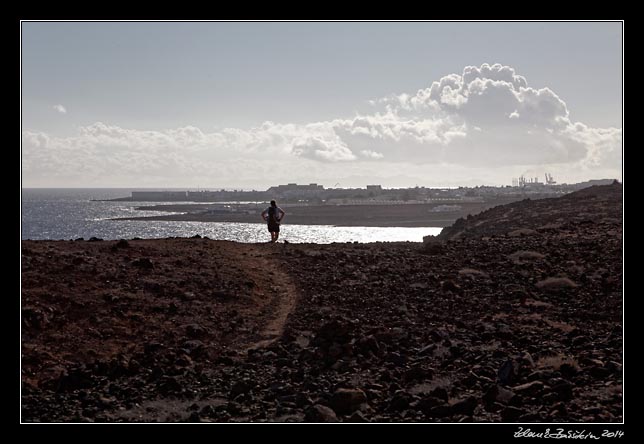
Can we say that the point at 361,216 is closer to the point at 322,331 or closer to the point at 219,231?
the point at 219,231

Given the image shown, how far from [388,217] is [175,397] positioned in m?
110

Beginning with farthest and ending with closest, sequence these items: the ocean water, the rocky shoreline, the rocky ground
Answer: the rocky shoreline < the ocean water < the rocky ground

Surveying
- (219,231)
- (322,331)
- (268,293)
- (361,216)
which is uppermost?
(361,216)

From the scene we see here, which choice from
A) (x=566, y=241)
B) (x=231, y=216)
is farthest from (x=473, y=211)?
(x=566, y=241)

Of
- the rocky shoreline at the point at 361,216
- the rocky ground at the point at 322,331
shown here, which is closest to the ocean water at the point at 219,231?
the rocky shoreline at the point at 361,216

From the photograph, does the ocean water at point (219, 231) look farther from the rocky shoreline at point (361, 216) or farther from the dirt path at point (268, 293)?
the dirt path at point (268, 293)

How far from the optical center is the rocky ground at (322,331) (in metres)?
8.83

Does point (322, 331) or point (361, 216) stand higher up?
point (361, 216)

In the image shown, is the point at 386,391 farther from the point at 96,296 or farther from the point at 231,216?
the point at 231,216

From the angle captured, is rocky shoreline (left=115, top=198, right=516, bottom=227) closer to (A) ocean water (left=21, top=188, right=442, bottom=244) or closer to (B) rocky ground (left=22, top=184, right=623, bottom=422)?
(A) ocean water (left=21, top=188, right=442, bottom=244)

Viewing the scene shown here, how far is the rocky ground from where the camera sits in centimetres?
883

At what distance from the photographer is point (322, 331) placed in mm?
11648

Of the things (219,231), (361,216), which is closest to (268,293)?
(219,231)

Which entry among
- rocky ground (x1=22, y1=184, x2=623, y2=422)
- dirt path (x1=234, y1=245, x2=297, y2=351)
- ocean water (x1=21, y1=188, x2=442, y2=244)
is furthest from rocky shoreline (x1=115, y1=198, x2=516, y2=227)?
rocky ground (x1=22, y1=184, x2=623, y2=422)
